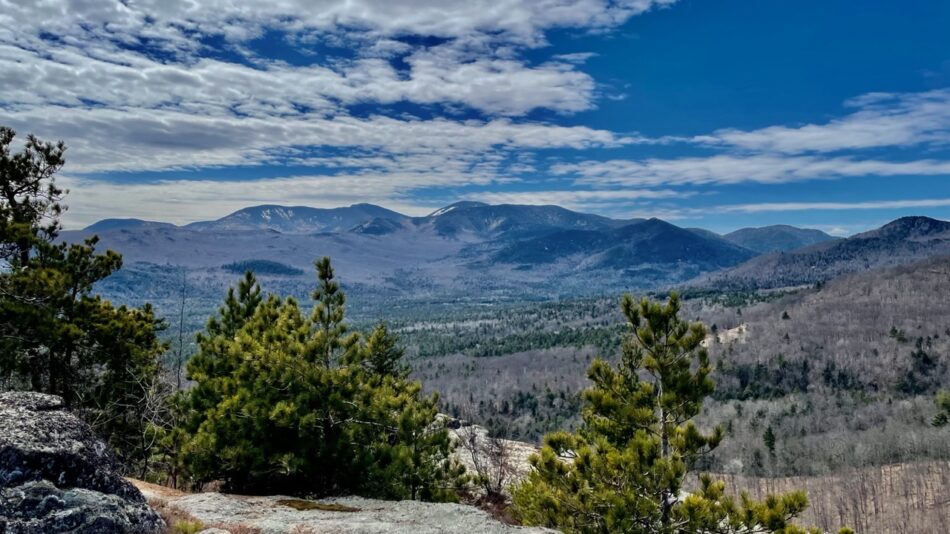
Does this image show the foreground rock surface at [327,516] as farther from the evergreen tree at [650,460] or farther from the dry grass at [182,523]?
the evergreen tree at [650,460]

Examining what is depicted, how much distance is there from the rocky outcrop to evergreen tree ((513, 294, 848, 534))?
9744mm

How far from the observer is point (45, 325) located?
71.7 feet

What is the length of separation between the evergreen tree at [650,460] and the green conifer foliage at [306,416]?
4.75 m

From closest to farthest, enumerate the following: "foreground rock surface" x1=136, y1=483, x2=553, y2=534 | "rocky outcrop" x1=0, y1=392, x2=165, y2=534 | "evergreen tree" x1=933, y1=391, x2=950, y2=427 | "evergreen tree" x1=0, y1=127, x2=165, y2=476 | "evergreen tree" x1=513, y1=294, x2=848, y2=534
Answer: "rocky outcrop" x1=0, y1=392, x2=165, y2=534, "foreground rock surface" x1=136, y1=483, x2=553, y2=534, "evergreen tree" x1=513, y1=294, x2=848, y2=534, "evergreen tree" x1=0, y1=127, x2=165, y2=476, "evergreen tree" x1=933, y1=391, x2=950, y2=427

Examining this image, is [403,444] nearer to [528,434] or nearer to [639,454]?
[639,454]

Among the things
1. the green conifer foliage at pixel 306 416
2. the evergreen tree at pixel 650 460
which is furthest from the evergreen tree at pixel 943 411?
the green conifer foliage at pixel 306 416

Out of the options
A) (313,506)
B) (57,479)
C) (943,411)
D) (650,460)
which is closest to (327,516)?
(313,506)

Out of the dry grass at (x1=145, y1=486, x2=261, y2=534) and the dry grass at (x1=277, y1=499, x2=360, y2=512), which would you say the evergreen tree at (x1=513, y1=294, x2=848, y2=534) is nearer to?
the dry grass at (x1=277, y1=499, x2=360, y2=512)

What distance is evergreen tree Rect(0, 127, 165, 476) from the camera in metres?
21.8

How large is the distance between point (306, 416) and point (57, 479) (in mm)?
6868

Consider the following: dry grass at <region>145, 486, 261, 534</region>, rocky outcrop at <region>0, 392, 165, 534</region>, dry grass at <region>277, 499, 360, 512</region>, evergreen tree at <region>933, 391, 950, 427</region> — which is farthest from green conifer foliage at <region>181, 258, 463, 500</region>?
evergreen tree at <region>933, 391, 950, 427</region>

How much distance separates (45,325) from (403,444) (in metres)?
14.7

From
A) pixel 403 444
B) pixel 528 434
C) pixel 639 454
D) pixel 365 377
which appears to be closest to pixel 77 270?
pixel 365 377

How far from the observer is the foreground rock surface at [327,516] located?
1322 cm
